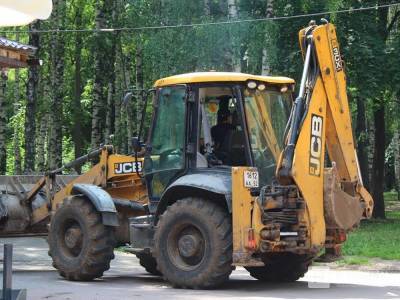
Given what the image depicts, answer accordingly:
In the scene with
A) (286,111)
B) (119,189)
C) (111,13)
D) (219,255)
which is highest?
(111,13)

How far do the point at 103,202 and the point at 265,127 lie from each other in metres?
2.75

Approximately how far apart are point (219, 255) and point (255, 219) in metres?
0.69

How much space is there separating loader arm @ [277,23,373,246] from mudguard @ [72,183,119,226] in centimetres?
286

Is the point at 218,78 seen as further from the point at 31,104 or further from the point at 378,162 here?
the point at 378,162

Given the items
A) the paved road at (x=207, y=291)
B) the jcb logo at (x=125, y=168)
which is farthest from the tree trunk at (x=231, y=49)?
the jcb logo at (x=125, y=168)

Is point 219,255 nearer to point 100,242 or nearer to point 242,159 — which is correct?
point 242,159

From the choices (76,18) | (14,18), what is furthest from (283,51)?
(14,18)

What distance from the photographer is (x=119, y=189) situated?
1310 cm

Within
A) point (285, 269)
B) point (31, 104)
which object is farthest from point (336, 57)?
point (31, 104)

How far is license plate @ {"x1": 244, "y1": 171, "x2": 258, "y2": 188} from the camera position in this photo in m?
10.4

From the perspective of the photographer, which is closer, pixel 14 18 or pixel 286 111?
pixel 14 18

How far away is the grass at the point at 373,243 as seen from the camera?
52.6ft

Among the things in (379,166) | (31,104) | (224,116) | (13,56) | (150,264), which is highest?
(31,104)

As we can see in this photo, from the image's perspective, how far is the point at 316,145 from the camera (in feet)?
34.7
